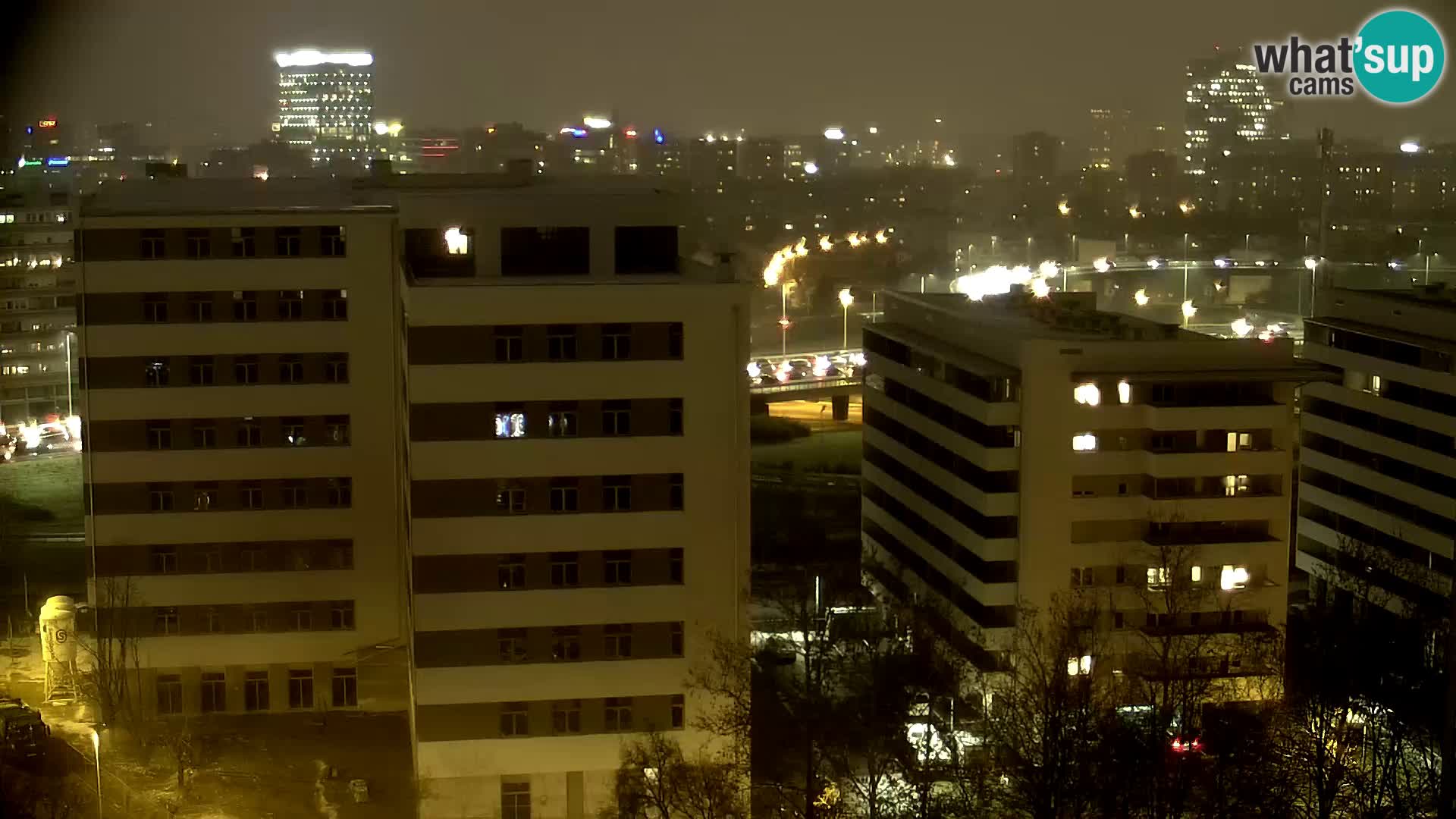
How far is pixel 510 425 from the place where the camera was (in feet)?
20.8

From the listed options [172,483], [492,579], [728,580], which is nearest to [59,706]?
[172,483]

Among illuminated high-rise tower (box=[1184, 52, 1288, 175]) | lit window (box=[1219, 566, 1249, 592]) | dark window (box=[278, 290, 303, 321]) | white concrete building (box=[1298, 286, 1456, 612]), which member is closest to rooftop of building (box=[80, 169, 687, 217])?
dark window (box=[278, 290, 303, 321])

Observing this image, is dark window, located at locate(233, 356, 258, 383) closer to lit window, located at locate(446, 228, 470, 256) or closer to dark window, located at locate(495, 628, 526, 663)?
lit window, located at locate(446, 228, 470, 256)

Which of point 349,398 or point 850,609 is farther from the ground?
point 349,398

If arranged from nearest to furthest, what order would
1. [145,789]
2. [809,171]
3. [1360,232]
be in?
1. [145,789]
2. [1360,232]
3. [809,171]

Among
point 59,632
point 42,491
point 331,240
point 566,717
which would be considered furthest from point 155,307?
point 42,491

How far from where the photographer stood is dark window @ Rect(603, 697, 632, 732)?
21.3 feet

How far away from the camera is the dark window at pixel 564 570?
6.38 meters

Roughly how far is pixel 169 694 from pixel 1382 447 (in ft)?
21.0

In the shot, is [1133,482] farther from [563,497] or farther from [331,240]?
[331,240]

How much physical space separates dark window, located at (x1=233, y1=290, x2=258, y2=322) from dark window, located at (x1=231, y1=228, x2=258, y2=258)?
177 mm

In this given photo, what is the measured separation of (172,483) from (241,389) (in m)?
0.52

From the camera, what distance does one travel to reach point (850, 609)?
367 inches

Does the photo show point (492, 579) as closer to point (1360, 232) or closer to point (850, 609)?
point (850, 609)
